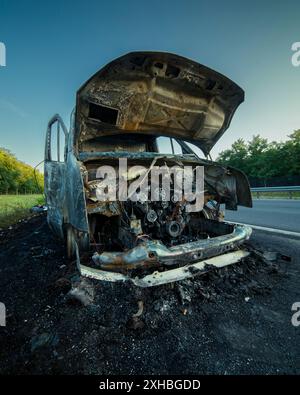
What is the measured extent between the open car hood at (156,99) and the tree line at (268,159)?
60.4ft

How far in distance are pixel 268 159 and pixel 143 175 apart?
34428mm

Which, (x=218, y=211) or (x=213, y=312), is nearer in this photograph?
(x=213, y=312)

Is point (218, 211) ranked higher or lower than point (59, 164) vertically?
lower

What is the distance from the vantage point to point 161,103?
3.06 metres

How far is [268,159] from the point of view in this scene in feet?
101

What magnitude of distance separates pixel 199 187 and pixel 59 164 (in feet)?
6.85

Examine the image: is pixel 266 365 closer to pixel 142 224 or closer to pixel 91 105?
pixel 142 224

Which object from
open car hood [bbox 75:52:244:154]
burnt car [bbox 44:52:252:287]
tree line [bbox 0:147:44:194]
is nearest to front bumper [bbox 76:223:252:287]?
burnt car [bbox 44:52:252:287]

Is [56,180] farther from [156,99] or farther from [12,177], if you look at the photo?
[12,177]

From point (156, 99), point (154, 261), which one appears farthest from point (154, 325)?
point (156, 99)

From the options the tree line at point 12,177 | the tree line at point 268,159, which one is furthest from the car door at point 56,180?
the tree line at point 12,177
